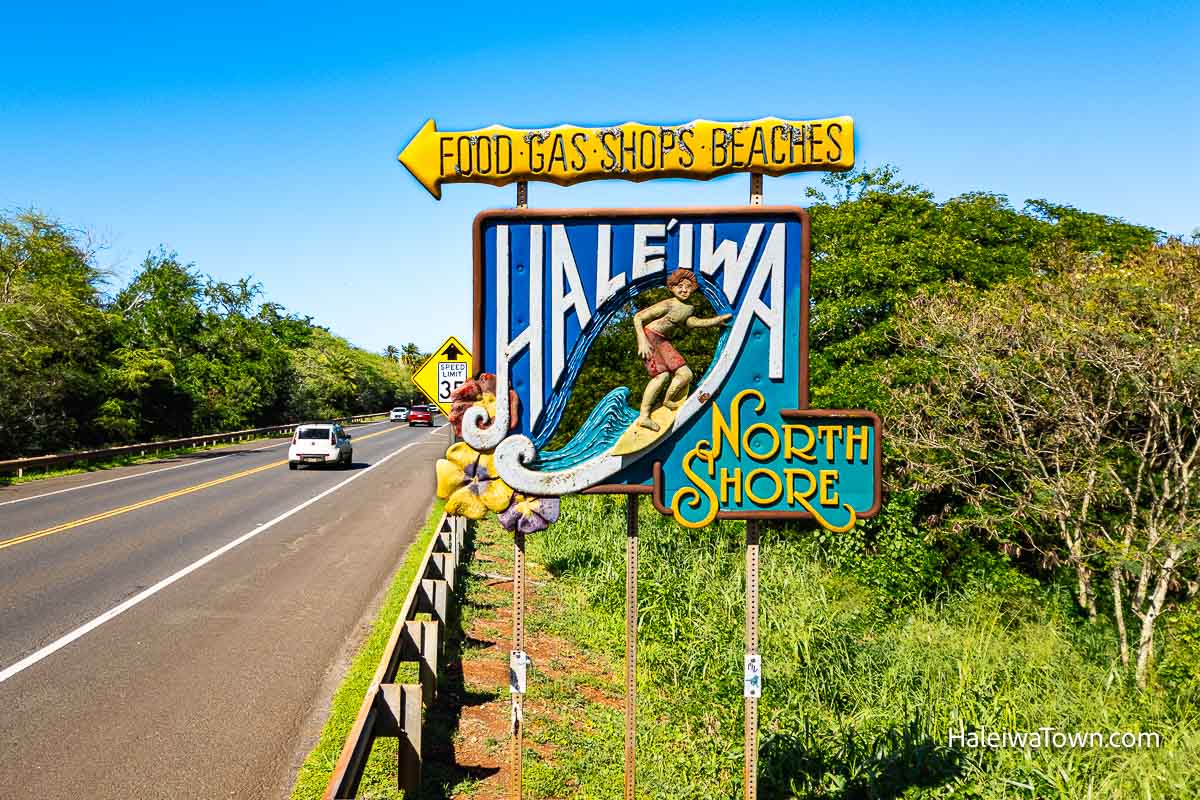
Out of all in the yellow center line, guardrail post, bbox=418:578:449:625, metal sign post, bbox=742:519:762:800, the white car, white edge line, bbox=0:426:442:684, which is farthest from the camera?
the white car

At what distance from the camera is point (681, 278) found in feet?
16.0

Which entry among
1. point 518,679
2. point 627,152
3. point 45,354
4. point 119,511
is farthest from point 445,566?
point 45,354

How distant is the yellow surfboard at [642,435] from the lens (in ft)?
15.9

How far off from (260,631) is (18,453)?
23825mm

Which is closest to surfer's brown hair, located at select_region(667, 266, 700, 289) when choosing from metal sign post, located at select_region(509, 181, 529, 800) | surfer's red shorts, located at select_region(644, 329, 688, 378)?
surfer's red shorts, located at select_region(644, 329, 688, 378)

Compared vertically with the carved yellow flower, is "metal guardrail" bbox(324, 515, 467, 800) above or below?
below

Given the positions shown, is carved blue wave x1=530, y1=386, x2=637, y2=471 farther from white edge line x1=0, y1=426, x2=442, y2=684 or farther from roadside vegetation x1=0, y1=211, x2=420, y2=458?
roadside vegetation x1=0, y1=211, x2=420, y2=458

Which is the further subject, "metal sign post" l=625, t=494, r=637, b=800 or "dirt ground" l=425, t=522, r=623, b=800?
"dirt ground" l=425, t=522, r=623, b=800

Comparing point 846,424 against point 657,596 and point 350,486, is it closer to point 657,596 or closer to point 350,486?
point 657,596

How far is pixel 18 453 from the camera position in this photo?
90.4ft

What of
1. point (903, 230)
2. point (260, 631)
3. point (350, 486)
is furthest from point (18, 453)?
point (903, 230)

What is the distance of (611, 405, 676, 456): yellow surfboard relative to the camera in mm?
4836

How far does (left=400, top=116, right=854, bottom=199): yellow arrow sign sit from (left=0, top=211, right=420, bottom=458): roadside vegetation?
28.2 m

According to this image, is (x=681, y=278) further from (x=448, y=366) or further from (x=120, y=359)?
(x=120, y=359)
